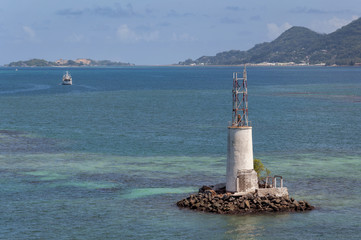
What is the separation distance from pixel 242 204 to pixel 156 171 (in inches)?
777

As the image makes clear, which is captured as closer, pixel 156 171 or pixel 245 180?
pixel 245 180

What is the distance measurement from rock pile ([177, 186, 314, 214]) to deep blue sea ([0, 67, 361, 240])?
2.96 ft

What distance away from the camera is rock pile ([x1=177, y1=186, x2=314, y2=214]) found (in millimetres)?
53713

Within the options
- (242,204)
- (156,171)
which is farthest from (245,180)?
(156,171)

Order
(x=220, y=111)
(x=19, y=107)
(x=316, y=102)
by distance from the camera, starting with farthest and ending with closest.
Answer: (x=316, y=102) → (x=19, y=107) → (x=220, y=111)

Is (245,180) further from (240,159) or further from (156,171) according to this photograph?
(156,171)

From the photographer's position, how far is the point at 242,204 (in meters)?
53.8

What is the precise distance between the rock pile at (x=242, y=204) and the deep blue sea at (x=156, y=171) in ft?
2.96

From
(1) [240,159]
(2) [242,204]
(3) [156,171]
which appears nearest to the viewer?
(2) [242,204]

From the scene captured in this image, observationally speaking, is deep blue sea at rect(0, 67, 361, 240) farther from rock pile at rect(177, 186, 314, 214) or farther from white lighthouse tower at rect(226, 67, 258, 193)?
white lighthouse tower at rect(226, 67, 258, 193)

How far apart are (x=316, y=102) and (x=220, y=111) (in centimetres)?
3384

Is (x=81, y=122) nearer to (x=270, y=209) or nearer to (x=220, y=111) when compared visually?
(x=220, y=111)

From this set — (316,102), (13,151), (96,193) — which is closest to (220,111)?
(316,102)

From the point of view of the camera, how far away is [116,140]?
96.8 meters
